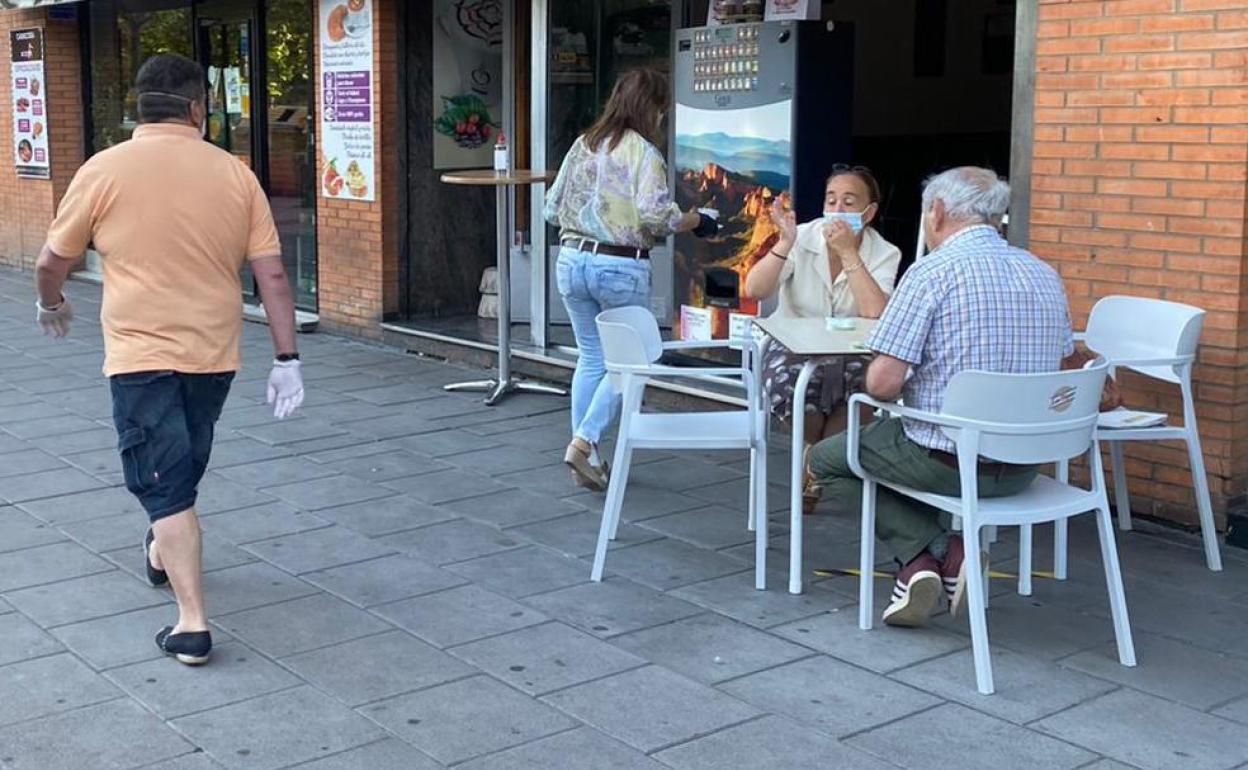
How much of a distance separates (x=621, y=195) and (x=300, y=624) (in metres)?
2.37

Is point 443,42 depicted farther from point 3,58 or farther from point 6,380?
point 3,58

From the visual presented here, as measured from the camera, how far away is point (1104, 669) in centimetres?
444

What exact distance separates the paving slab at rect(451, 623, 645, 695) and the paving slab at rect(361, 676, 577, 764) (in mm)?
102

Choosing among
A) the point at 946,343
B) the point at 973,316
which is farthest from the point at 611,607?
the point at 973,316

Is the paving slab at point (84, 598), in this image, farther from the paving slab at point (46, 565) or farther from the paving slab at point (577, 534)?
the paving slab at point (577, 534)

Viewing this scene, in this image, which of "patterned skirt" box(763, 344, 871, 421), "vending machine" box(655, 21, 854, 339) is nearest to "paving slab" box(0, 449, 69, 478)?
"vending machine" box(655, 21, 854, 339)

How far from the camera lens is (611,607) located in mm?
5020

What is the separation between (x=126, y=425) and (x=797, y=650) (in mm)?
2062

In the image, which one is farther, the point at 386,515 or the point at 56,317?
the point at 386,515

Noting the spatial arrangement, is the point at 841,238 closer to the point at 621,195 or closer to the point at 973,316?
the point at 973,316

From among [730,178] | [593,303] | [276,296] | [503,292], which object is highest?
[730,178]

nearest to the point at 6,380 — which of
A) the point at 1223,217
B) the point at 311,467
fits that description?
the point at 311,467

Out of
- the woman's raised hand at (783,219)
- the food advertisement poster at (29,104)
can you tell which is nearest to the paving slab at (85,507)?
the woman's raised hand at (783,219)

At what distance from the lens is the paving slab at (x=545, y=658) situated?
4.39m
